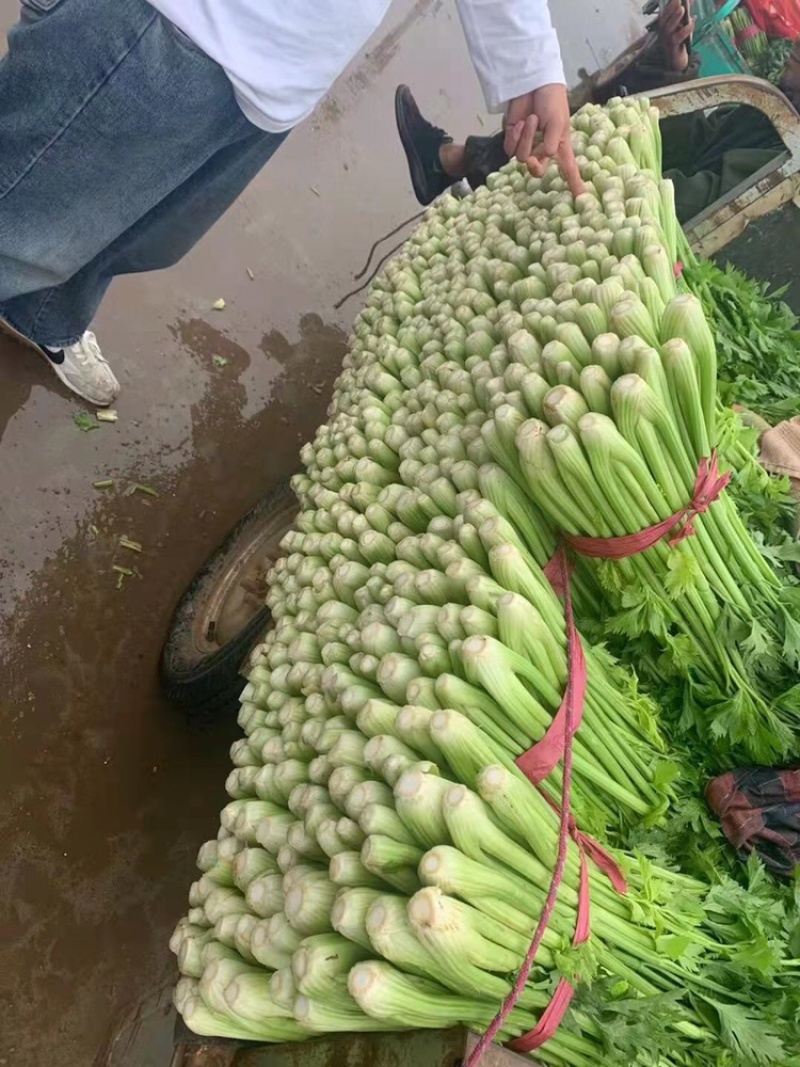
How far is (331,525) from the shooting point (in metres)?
2.37

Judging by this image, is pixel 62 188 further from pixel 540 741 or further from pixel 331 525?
pixel 540 741

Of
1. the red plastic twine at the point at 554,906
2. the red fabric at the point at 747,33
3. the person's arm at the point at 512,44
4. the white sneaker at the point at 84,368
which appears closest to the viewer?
the red plastic twine at the point at 554,906

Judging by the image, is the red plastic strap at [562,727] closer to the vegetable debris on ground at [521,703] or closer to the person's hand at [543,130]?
the vegetable debris on ground at [521,703]

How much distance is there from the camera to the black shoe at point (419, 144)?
4.88 m

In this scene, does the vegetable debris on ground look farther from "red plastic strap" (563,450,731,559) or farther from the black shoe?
the black shoe

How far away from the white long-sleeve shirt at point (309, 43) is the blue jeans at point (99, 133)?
65 millimetres

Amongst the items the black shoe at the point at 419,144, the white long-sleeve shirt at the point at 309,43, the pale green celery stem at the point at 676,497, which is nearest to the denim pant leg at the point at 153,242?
the white long-sleeve shirt at the point at 309,43

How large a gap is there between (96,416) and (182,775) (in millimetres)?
1648

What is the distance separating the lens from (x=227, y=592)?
3316 millimetres

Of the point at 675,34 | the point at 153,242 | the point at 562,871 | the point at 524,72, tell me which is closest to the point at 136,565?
the point at 153,242

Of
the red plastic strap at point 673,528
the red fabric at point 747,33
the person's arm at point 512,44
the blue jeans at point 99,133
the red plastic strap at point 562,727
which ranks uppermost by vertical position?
the blue jeans at point 99,133

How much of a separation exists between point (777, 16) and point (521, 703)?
13.2 feet

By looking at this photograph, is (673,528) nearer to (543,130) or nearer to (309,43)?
(543,130)


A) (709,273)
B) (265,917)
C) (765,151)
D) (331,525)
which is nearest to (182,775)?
(331,525)
